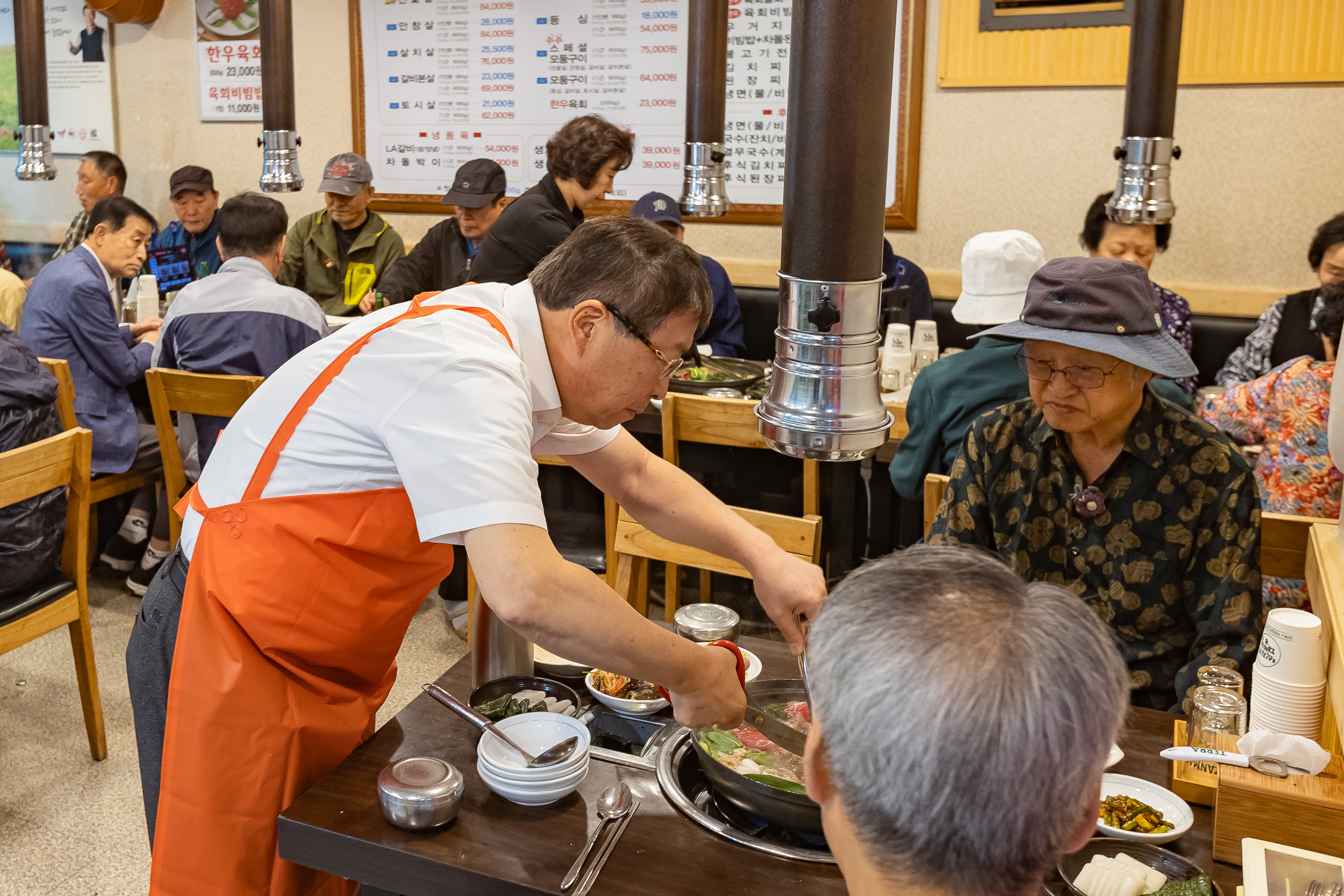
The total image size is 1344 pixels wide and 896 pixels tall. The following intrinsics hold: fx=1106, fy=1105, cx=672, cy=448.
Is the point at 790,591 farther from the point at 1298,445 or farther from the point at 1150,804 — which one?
the point at 1298,445

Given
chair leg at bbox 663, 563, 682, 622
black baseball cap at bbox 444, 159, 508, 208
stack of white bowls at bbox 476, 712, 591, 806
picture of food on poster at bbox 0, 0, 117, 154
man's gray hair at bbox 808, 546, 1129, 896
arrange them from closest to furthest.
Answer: man's gray hair at bbox 808, 546, 1129, 896
stack of white bowls at bbox 476, 712, 591, 806
chair leg at bbox 663, 563, 682, 622
black baseball cap at bbox 444, 159, 508, 208
picture of food on poster at bbox 0, 0, 117, 154

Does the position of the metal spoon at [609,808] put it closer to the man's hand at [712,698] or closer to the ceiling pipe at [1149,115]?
the man's hand at [712,698]

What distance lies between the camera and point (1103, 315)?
6.33ft

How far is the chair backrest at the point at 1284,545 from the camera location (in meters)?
2.09

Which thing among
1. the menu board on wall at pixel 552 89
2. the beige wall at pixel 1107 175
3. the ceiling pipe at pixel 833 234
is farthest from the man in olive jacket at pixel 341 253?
the ceiling pipe at pixel 833 234

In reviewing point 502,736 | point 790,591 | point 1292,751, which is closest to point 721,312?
point 790,591

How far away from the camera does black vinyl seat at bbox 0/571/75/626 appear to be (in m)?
2.77

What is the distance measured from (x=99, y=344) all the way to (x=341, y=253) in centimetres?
193

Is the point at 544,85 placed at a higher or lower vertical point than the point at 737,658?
higher

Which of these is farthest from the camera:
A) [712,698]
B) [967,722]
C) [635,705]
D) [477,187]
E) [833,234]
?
[477,187]

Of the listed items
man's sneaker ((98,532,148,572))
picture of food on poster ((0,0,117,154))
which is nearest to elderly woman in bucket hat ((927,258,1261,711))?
man's sneaker ((98,532,148,572))

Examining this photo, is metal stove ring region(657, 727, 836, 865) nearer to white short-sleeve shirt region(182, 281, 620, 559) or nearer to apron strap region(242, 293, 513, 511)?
white short-sleeve shirt region(182, 281, 620, 559)

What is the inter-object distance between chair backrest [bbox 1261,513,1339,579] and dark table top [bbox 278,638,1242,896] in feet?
2.50

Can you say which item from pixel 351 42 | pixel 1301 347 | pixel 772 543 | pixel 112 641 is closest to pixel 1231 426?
pixel 1301 347
